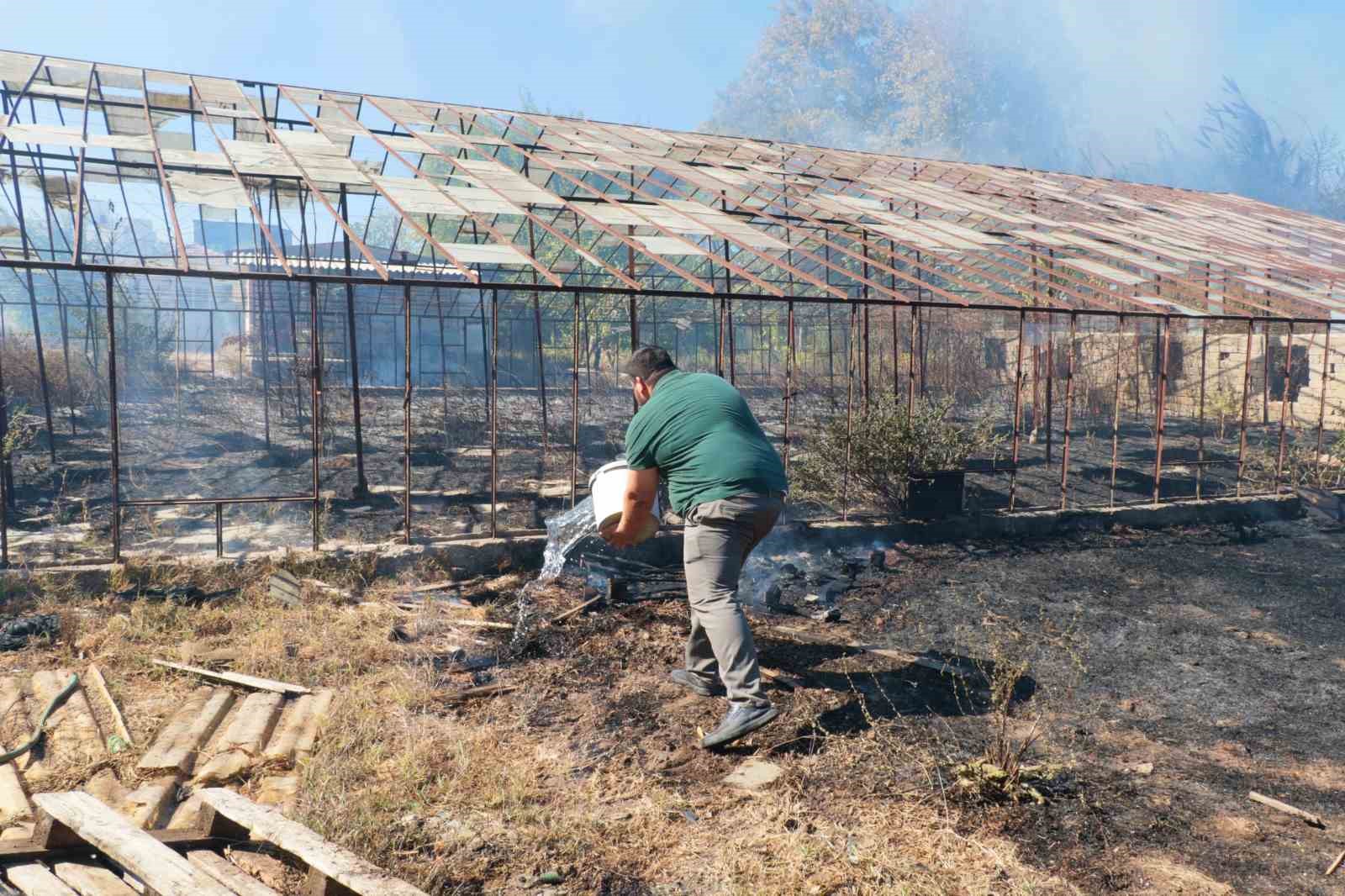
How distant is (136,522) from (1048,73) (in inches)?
2710

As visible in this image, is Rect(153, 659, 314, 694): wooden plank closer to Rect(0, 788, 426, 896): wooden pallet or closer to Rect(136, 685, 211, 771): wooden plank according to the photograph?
Rect(136, 685, 211, 771): wooden plank

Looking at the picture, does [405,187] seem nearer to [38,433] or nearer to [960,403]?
[38,433]

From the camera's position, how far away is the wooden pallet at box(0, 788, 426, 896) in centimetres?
300

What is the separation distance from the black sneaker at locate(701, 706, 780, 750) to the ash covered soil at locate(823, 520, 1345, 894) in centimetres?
99

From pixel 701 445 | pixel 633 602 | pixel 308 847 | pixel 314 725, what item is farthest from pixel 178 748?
pixel 633 602

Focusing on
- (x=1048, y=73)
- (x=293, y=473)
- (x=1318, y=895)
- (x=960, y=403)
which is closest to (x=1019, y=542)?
(x=1318, y=895)

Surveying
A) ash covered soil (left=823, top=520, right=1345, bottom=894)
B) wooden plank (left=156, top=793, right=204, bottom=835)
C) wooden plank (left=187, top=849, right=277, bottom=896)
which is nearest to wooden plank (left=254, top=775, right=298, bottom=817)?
wooden plank (left=156, top=793, right=204, bottom=835)

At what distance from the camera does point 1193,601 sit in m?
7.10

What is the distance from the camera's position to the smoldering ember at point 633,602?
11.6 ft

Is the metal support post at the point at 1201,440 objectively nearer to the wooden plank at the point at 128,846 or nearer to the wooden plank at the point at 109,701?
the wooden plank at the point at 109,701

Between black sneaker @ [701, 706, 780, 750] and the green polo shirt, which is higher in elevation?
the green polo shirt

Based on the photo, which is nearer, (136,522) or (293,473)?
(136,522)

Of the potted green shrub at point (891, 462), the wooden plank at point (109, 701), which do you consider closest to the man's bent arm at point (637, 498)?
the wooden plank at point (109, 701)

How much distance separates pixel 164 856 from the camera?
3092mm
